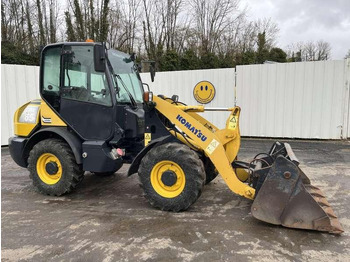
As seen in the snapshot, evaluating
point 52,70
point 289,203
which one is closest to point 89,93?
point 52,70

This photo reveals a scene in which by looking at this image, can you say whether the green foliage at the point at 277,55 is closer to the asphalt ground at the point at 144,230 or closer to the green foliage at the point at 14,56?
the green foliage at the point at 14,56

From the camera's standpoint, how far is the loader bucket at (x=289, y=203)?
3105 mm

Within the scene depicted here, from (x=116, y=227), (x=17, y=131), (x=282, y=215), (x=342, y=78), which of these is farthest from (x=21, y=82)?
(x=342, y=78)

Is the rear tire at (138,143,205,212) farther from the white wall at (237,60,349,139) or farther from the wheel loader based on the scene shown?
the white wall at (237,60,349,139)

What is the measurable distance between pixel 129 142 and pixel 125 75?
3.58ft

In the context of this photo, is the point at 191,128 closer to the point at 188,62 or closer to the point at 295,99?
the point at 295,99

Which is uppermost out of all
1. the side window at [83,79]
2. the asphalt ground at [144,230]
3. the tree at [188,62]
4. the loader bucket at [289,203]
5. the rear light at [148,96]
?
the tree at [188,62]

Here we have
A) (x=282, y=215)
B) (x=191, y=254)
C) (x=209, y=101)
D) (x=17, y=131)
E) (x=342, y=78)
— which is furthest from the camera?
(x=209, y=101)

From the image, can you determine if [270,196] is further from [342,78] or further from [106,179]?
[342,78]

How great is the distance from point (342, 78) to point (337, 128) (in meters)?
1.51

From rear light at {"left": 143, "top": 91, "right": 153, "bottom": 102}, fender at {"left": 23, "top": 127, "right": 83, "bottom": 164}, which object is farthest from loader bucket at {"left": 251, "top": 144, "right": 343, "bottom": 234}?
fender at {"left": 23, "top": 127, "right": 83, "bottom": 164}

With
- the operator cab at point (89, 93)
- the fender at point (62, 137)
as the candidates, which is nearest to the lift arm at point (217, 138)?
the operator cab at point (89, 93)

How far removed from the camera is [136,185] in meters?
5.18

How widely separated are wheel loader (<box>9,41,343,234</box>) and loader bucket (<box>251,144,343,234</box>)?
0.01 m
